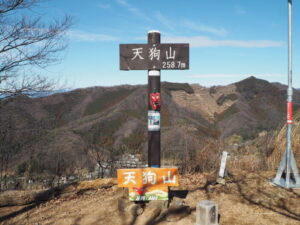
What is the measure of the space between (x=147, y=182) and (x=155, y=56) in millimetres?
1892

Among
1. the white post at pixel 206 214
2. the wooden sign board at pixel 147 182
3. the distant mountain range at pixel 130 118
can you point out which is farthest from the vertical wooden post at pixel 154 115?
the distant mountain range at pixel 130 118

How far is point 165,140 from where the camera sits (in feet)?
34.7

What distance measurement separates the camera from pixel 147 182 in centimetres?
414

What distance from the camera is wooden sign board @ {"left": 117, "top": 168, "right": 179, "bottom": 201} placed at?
4125 mm

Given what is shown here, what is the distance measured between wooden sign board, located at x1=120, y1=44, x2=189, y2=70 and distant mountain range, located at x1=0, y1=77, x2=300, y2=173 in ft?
7.53

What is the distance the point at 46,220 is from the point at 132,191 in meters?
1.39

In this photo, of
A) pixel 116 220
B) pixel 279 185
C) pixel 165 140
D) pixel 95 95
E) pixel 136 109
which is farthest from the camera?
pixel 95 95

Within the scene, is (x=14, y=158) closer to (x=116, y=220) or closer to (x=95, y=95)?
(x=116, y=220)

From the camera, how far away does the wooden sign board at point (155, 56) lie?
4.29m

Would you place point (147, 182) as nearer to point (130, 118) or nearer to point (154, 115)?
point (154, 115)

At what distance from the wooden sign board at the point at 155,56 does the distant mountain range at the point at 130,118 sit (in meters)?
2.29

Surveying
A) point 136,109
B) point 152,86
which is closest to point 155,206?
point 152,86

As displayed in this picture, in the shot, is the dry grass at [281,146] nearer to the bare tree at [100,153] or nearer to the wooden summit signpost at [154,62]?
→ the wooden summit signpost at [154,62]

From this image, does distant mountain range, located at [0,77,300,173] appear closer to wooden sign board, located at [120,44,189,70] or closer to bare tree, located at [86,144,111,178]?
bare tree, located at [86,144,111,178]
